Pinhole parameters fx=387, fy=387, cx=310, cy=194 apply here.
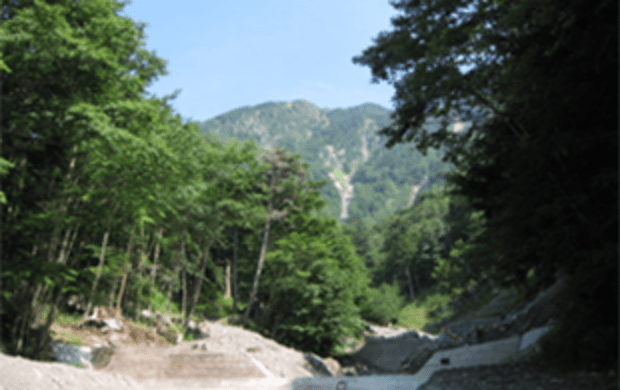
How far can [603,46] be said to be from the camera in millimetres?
4156

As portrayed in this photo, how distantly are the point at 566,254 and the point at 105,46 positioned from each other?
10.8 m

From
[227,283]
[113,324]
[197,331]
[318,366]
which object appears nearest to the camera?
[113,324]

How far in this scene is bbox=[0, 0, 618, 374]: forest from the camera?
445cm

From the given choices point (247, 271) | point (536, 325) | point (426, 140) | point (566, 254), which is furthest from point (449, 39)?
point (247, 271)

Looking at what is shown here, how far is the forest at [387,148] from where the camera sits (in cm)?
445

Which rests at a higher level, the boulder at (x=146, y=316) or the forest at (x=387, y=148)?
the forest at (x=387, y=148)

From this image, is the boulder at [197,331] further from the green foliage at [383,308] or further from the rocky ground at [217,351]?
the green foliage at [383,308]

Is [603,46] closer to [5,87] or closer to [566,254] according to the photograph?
[566,254]

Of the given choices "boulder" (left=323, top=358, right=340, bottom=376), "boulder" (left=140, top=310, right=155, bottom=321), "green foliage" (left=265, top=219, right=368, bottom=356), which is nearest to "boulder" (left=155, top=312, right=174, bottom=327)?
"boulder" (left=140, top=310, right=155, bottom=321)

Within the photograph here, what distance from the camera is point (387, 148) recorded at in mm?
11422

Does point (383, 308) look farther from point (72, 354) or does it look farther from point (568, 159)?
point (568, 159)

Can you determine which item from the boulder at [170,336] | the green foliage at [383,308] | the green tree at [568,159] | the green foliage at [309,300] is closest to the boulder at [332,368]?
the green foliage at [309,300]

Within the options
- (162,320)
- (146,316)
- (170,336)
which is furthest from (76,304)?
(170,336)

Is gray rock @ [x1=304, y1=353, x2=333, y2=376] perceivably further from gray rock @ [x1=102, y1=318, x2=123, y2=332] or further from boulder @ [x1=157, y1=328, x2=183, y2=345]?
gray rock @ [x1=102, y1=318, x2=123, y2=332]
